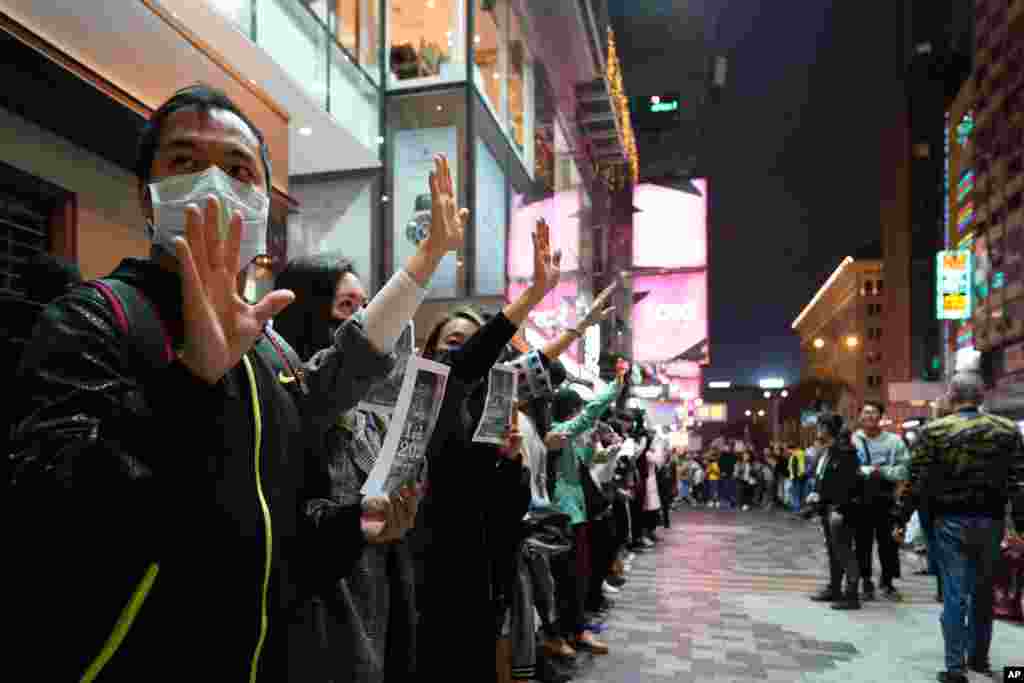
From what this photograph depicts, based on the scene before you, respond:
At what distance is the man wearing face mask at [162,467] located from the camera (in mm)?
995

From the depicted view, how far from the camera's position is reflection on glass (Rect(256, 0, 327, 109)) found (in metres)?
7.64

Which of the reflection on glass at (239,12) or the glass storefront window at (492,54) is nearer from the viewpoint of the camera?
the reflection on glass at (239,12)

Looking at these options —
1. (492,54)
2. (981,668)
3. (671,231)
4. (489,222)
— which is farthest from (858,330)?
(981,668)

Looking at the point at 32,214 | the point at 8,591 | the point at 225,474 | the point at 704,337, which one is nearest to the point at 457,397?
the point at 225,474

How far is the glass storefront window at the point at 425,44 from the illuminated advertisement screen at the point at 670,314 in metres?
17.9

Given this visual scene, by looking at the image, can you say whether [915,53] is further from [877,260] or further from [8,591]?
[8,591]

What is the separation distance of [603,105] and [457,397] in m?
21.3

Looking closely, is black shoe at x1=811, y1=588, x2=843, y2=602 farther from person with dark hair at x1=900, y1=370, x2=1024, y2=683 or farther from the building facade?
the building facade

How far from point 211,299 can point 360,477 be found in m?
1.25

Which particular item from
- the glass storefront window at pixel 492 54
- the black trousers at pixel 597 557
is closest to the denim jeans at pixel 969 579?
the black trousers at pixel 597 557

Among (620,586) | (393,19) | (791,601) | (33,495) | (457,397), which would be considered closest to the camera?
(33,495)

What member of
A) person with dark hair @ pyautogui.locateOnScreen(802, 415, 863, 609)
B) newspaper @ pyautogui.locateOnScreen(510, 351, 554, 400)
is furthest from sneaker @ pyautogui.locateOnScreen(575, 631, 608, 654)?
person with dark hair @ pyautogui.locateOnScreen(802, 415, 863, 609)

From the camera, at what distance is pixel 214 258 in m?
1.08

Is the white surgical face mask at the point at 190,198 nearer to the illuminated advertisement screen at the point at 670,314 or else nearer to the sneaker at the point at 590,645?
the sneaker at the point at 590,645
